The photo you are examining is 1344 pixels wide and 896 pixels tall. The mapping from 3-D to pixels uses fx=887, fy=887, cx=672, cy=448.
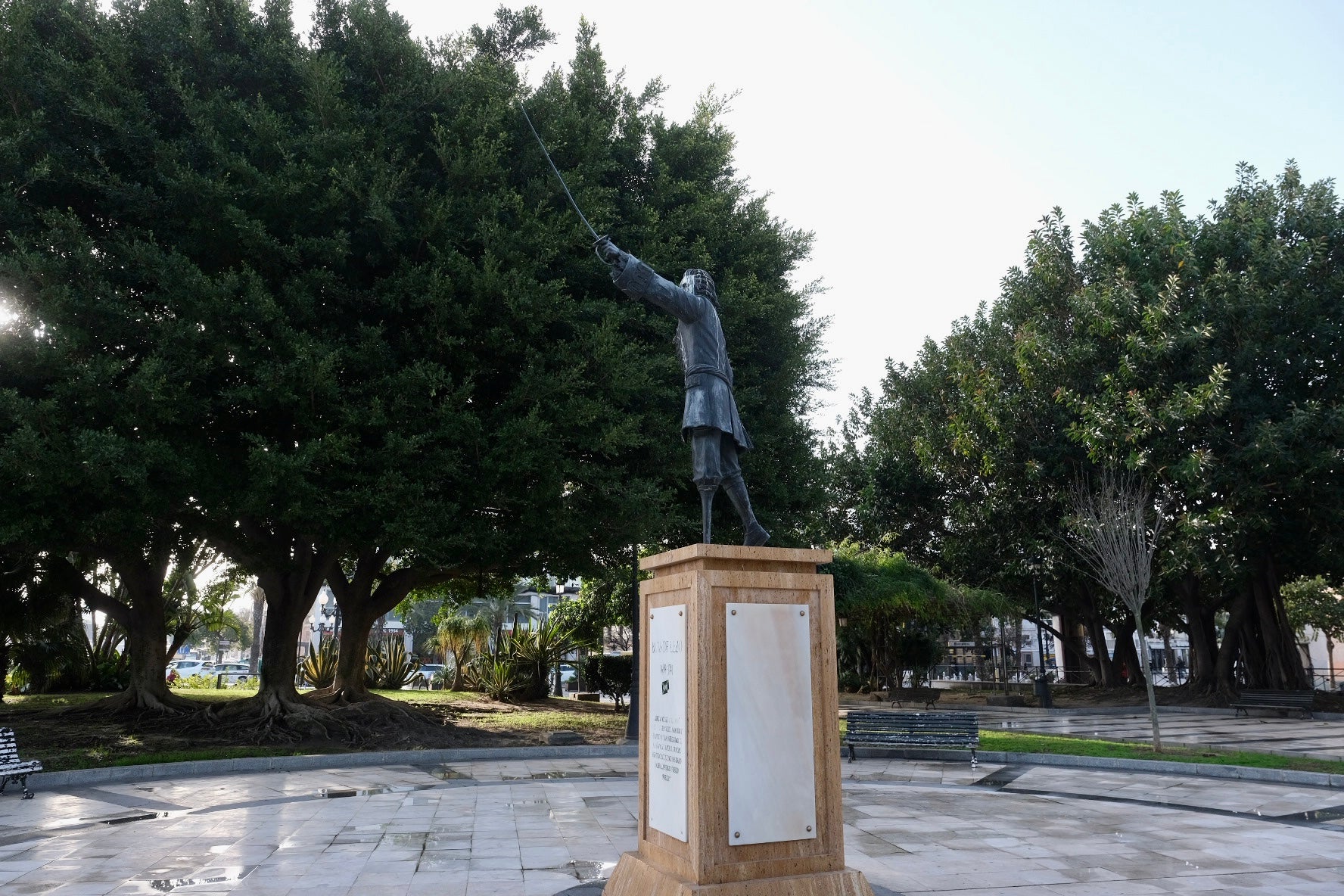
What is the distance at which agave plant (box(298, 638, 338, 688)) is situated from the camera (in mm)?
25344

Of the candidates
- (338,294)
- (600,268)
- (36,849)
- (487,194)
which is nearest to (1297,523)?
(600,268)

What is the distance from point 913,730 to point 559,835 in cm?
697

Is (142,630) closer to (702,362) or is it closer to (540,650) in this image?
(540,650)

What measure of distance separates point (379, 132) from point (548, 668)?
16985 millimetres

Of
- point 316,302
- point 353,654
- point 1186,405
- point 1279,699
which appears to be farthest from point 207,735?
point 1279,699

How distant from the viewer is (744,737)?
5.04 m

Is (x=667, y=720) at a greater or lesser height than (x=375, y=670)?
greater

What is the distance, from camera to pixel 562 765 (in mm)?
13203

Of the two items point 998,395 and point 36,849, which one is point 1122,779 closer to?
point 36,849

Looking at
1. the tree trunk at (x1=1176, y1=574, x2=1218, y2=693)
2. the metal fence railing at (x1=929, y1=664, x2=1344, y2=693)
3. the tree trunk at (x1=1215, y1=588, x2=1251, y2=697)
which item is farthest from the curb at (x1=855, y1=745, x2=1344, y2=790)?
the metal fence railing at (x1=929, y1=664, x2=1344, y2=693)

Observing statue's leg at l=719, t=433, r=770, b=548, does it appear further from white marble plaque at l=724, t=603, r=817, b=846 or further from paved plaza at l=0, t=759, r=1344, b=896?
paved plaza at l=0, t=759, r=1344, b=896

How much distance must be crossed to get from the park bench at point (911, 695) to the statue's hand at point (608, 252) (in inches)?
886

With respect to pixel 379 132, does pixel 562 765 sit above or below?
below

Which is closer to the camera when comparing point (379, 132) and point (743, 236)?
point (379, 132)
